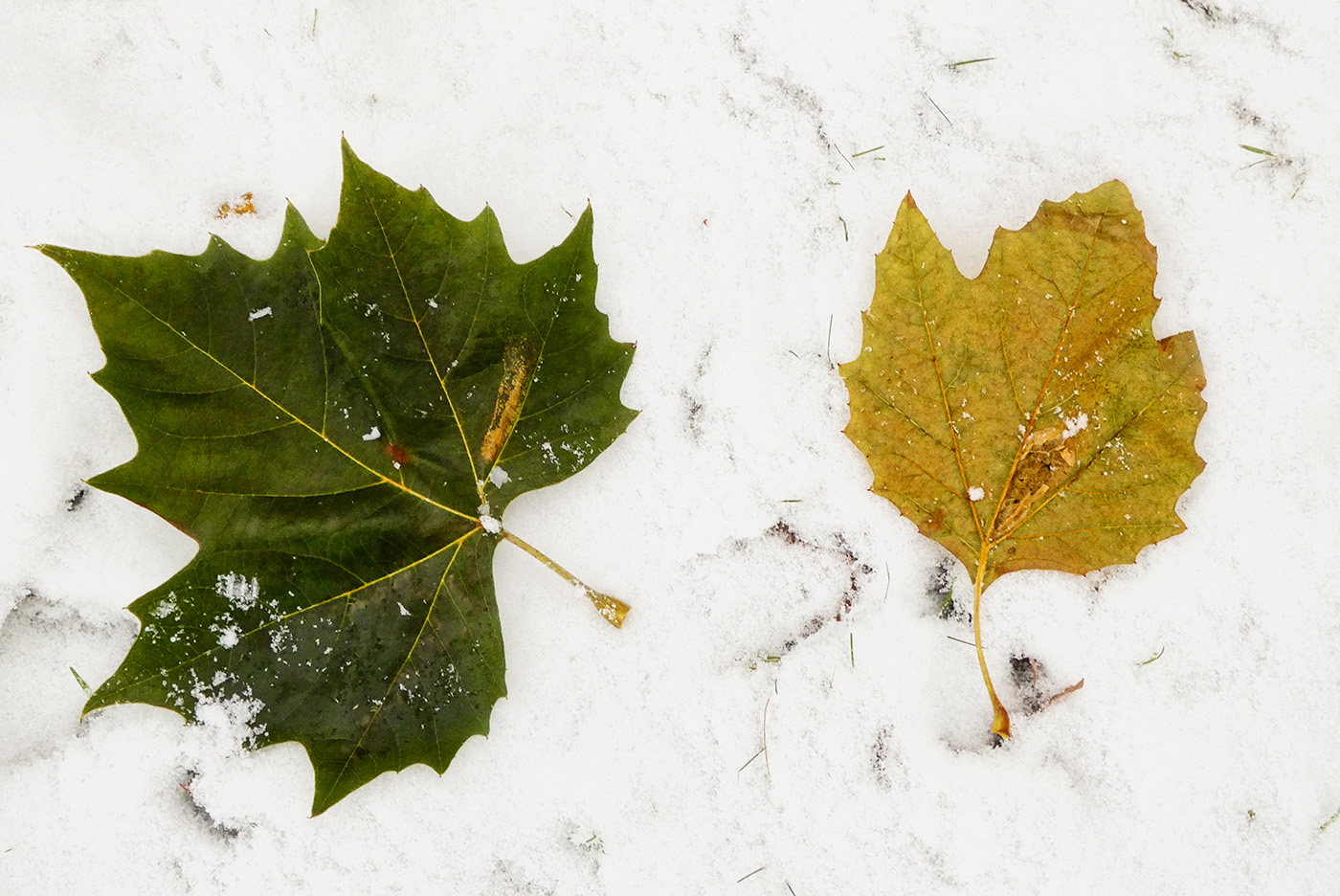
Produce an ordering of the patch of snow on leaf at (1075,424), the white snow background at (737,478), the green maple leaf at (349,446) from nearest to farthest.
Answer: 1. the green maple leaf at (349,446)
2. the patch of snow on leaf at (1075,424)
3. the white snow background at (737,478)

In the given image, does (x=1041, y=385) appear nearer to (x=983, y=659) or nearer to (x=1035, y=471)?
(x=1035, y=471)

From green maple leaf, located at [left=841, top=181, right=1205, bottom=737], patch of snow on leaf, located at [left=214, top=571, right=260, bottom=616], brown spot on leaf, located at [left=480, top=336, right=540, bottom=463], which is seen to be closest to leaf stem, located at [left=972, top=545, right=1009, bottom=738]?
green maple leaf, located at [left=841, top=181, right=1205, bottom=737]

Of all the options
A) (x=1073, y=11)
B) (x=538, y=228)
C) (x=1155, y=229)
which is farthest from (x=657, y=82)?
(x=1155, y=229)

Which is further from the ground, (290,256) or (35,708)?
(290,256)

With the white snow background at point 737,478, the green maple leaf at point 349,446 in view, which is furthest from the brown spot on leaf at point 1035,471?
the green maple leaf at point 349,446

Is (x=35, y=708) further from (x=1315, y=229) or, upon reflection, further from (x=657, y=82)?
(x=1315, y=229)

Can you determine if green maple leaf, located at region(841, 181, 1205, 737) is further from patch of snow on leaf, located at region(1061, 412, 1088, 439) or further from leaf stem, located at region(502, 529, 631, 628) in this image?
leaf stem, located at region(502, 529, 631, 628)

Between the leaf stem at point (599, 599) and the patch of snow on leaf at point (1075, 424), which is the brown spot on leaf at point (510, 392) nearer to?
the leaf stem at point (599, 599)
